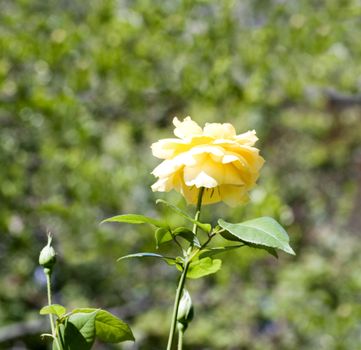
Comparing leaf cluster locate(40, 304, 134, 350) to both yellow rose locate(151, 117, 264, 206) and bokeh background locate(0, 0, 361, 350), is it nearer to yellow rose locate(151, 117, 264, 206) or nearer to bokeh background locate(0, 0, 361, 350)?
yellow rose locate(151, 117, 264, 206)

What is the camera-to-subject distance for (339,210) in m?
5.35

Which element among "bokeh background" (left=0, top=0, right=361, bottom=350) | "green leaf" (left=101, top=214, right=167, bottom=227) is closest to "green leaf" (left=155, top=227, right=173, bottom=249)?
"green leaf" (left=101, top=214, right=167, bottom=227)

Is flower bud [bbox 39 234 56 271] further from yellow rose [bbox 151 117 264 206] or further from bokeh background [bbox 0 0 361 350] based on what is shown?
bokeh background [bbox 0 0 361 350]

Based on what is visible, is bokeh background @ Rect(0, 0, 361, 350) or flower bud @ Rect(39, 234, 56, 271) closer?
flower bud @ Rect(39, 234, 56, 271)

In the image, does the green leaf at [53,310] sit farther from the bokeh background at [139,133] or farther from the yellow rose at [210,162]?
the bokeh background at [139,133]

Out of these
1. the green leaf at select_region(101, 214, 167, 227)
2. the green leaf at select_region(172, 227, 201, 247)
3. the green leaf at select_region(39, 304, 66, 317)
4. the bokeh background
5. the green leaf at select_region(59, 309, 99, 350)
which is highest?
the bokeh background

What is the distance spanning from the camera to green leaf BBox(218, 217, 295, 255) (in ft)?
1.53

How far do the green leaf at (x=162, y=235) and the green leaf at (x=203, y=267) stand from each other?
0.03 metres

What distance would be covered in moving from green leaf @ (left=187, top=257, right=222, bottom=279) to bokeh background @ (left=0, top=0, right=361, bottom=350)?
65.5 inches

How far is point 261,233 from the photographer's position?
480 mm

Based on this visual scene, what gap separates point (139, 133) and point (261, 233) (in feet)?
9.21

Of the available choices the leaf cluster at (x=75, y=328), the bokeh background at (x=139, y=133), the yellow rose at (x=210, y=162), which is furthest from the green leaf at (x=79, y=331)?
the bokeh background at (x=139, y=133)

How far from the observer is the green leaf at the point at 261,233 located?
47cm

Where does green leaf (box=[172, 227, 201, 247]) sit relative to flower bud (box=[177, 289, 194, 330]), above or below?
above
